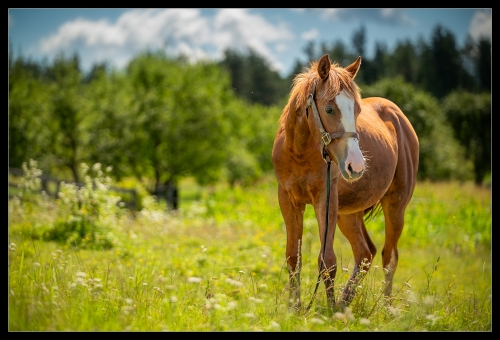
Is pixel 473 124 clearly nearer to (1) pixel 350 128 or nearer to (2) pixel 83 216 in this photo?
(2) pixel 83 216

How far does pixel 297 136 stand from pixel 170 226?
726 cm

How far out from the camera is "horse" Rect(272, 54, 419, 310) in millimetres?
3682

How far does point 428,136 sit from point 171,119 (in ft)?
49.1

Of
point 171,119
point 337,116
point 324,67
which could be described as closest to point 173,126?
point 171,119

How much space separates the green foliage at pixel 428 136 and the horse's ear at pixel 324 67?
23.2m

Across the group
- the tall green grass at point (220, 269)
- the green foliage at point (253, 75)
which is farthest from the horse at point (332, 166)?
the green foliage at point (253, 75)

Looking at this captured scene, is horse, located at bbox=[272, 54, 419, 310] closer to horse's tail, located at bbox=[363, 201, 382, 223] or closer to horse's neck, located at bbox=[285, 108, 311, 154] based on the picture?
horse's neck, located at bbox=[285, 108, 311, 154]

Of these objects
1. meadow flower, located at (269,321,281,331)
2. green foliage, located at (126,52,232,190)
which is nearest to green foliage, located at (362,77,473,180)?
green foliage, located at (126,52,232,190)

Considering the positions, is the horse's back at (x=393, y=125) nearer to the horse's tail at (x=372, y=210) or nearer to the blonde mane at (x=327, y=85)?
the horse's tail at (x=372, y=210)

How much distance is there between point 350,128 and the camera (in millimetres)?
3613

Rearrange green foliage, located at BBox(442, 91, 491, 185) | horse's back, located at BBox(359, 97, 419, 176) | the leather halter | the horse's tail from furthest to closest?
green foliage, located at BBox(442, 91, 491, 185), the horse's tail, horse's back, located at BBox(359, 97, 419, 176), the leather halter

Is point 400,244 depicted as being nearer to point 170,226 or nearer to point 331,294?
point 170,226

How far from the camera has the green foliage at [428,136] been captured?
26.2m
